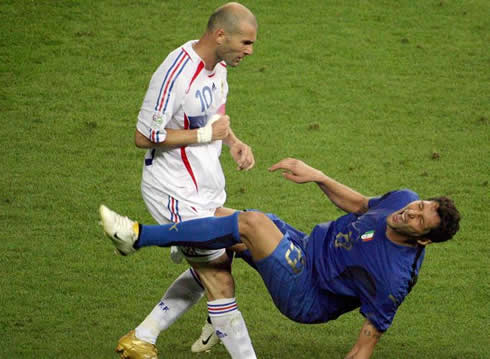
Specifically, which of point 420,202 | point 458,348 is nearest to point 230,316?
point 420,202

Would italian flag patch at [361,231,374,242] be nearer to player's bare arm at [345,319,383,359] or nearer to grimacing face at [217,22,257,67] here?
player's bare arm at [345,319,383,359]

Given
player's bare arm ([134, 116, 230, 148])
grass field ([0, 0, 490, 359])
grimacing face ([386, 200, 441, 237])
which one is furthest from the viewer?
grass field ([0, 0, 490, 359])

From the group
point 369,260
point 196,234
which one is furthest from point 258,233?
point 369,260

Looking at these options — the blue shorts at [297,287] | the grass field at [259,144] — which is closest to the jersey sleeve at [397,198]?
the blue shorts at [297,287]

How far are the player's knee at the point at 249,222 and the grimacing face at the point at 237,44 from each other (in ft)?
2.83

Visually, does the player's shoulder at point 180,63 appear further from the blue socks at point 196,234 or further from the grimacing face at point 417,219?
the grimacing face at point 417,219

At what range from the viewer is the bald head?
459 centimetres

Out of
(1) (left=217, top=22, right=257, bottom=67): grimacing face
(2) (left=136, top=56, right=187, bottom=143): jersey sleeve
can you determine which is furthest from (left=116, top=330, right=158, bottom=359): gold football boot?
(1) (left=217, top=22, right=257, bottom=67): grimacing face

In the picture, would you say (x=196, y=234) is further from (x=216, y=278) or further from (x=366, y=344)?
(x=366, y=344)

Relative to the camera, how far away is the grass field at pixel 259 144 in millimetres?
5555

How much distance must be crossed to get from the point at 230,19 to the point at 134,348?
6.10ft

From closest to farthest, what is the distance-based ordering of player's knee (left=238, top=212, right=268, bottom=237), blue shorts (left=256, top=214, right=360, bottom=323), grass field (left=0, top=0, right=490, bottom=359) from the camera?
1. player's knee (left=238, top=212, right=268, bottom=237)
2. blue shorts (left=256, top=214, right=360, bottom=323)
3. grass field (left=0, top=0, right=490, bottom=359)

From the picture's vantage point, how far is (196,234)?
4.40 meters

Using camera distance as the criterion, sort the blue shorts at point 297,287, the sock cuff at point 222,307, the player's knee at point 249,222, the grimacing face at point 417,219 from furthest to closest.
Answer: the sock cuff at point 222,307 → the blue shorts at point 297,287 → the player's knee at point 249,222 → the grimacing face at point 417,219
